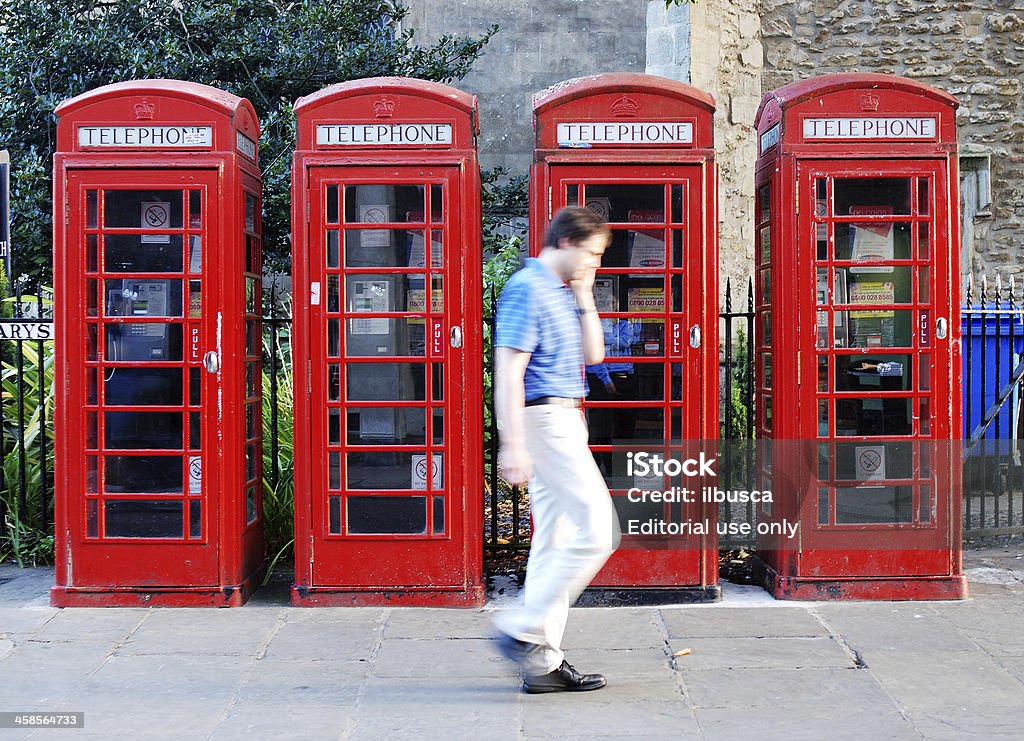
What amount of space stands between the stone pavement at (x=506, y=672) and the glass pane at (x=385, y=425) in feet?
2.80

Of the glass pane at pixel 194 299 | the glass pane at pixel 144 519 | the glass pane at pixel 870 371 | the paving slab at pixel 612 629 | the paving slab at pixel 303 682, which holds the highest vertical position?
the glass pane at pixel 194 299

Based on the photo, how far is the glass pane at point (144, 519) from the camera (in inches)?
215

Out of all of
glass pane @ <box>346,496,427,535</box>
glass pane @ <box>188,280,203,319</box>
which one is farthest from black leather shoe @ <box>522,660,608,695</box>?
glass pane @ <box>188,280,203,319</box>

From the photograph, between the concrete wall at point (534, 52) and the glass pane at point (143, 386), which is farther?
the concrete wall at point (534, 52)

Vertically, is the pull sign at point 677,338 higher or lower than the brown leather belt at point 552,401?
higher

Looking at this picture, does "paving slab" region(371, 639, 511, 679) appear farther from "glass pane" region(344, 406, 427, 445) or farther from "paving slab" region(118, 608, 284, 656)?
"glass pane" region(344, 406, 427, 445)

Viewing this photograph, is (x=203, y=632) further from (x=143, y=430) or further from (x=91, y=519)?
(x=143, y=430)

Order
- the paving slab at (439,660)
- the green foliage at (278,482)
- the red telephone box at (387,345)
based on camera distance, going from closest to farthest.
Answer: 1. the paving slab at (439,660)
2. the red telephone box at (387,345)
3. the green foliage at (278,482)

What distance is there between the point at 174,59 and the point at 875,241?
6001mm

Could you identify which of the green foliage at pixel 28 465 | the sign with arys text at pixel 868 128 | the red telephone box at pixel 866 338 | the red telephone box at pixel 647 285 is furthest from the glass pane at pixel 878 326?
the green foliage at pixel 28 465

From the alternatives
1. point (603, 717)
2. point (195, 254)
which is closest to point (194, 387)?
point (195, 254)

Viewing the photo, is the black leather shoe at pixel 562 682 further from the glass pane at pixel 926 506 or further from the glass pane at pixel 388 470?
the glass pane at pixel 926 506

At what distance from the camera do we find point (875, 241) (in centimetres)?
548

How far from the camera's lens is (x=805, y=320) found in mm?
Answer: 5465
